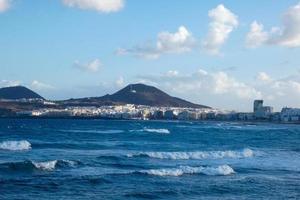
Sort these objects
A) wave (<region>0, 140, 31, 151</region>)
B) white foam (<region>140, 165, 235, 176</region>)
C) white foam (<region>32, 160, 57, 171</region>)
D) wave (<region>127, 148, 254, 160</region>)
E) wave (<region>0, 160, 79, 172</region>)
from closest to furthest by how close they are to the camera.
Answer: white foam (<region>140, 165, 235, 176</region>)
wave (<region>0, 160, 79, 172</region>)
white foam (<region>32, 160, 57, 171</region>)
wave (<region>127, 148, 254, 160</region>)
wave (<region>0, 140, 31, 151</region>)

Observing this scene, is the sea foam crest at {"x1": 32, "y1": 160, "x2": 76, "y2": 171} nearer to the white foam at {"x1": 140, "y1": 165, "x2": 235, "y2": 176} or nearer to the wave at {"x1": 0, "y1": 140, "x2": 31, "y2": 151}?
the white foam at {"x1": 140, "y1": 165, "x2": 235, "y2": 176}

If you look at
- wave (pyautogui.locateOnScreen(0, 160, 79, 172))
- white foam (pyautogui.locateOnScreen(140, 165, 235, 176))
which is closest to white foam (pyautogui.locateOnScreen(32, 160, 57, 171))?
wave (pyautogui.locateOnScreen(0, 160, 79, 172))

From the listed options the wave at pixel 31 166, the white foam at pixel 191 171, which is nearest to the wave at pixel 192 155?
the white foam at pixel 191 171

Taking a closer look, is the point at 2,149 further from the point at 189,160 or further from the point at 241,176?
the point at 241,176

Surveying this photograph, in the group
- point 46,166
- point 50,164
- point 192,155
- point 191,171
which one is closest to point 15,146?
point 192,155

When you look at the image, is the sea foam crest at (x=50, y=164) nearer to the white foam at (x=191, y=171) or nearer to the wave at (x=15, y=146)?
the white foam at (x=191, y=171)

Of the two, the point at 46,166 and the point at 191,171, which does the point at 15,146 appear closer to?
the point at 46,166

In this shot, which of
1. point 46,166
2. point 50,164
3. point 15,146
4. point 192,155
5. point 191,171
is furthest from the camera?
point 15,146

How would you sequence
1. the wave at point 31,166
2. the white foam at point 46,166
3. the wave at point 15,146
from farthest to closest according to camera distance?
the wave at point 15,146 < the white foam at point 46,166 < the wave at point 31,166

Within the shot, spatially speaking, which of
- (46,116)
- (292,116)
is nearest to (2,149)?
(46,116)

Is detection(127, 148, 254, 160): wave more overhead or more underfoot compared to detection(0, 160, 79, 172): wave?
more overhead

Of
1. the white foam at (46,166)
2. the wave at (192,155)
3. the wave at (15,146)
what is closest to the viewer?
the white foam at (46,166)

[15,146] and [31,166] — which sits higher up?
[15,146]

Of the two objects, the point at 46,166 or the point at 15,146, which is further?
the point at 15,146
